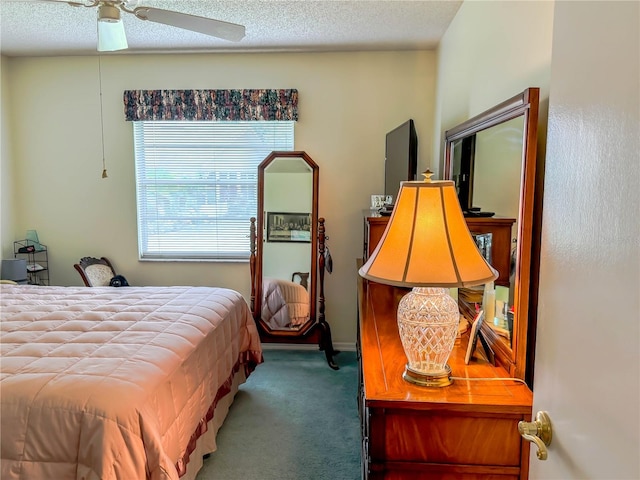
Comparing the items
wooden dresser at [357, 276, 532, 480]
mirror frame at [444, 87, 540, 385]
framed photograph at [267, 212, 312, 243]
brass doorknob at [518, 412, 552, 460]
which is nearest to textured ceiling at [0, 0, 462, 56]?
framed photograph at [267, 212, 312, 243]

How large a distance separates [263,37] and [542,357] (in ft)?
10.6

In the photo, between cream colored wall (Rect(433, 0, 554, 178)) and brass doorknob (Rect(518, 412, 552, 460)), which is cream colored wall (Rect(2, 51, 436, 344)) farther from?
brass doorknob (Rect(518, 412, 552, 460))

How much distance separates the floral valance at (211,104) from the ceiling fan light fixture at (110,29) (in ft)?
4.65

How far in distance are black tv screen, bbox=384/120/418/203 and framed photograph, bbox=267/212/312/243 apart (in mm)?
746

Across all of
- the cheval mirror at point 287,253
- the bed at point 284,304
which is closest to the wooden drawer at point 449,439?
the cheval mirror at point 287,253

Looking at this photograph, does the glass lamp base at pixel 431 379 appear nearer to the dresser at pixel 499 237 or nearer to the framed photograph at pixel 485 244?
the dresser at pixel 499 237

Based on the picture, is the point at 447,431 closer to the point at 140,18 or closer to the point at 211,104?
the point at 140,18

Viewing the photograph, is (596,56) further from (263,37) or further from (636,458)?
(263,37)

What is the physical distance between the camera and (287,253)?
3756 mm

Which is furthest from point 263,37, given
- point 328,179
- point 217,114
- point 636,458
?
point 636,458

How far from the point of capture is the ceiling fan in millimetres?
2068

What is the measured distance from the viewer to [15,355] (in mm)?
1848

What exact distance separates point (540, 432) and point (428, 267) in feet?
1.65

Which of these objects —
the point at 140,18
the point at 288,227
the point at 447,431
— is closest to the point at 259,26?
the point at 140,18
